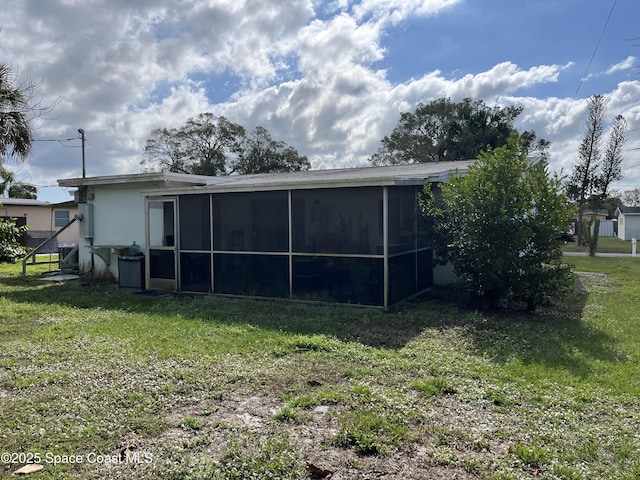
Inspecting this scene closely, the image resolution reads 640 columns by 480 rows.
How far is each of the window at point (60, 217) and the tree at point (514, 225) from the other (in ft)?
75.0

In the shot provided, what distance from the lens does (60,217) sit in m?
24.3

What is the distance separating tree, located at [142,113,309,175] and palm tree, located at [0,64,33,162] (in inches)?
968

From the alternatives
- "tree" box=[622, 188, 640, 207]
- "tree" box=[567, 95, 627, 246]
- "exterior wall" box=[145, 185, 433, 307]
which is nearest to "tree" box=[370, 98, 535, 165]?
"tree" box=[567, 95, 627, 246]

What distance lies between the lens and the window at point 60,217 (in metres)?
24.1

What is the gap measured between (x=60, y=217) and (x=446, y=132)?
2229 cm

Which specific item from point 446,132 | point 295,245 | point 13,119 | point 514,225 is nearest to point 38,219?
point 13,119

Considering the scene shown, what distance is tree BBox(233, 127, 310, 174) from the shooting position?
3259 cm

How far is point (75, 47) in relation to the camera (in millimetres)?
9492

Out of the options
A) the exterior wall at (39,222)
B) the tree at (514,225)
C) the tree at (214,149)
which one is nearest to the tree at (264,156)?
the tree at (214,149)

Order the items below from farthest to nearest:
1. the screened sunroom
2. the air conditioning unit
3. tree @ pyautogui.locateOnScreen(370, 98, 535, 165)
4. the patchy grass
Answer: tree @ pyautogui.locateOnScreen(370, 98, 535, 165), the patchy grass, the air conditioning unit, the screened sunroom

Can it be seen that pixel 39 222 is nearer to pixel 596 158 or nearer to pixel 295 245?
pixel 295 245

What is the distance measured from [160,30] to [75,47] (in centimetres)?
301

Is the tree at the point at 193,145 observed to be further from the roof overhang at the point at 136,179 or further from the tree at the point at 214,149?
the roof overhang at the point at 136,179

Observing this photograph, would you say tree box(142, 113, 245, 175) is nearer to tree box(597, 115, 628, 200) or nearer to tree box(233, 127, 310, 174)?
tree box(233, 127, 310, 174)
